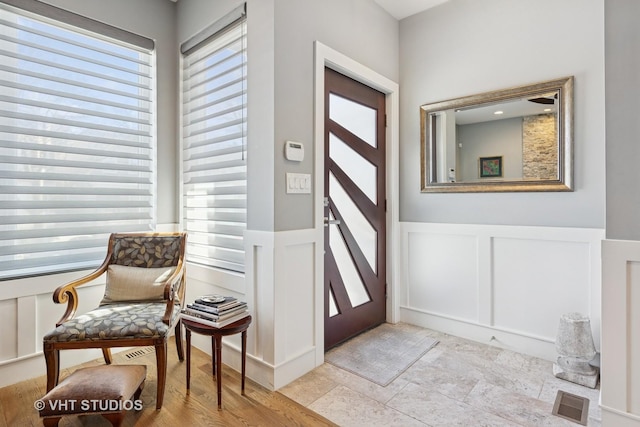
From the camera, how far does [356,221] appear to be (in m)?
2.87

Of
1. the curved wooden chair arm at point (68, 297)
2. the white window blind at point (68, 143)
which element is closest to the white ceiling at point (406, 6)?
the white window blind at point (68, 143)

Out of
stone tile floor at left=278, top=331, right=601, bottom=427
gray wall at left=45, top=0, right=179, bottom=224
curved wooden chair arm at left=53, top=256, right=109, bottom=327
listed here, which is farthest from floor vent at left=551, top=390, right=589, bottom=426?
gray wall at left=45, top=0, right=179, bottom=224

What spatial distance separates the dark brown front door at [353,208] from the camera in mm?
2590

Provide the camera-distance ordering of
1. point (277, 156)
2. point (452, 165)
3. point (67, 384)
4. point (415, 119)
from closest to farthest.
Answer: point (67, 384), point (277, 156), point (452, 165), point (415, 119)

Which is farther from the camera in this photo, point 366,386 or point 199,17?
point 199,17

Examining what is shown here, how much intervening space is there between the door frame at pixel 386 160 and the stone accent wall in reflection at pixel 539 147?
3.43ft

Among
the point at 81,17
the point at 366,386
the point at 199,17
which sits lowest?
the point at 366,386

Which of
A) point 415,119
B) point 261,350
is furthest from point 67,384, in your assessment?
point 415,119

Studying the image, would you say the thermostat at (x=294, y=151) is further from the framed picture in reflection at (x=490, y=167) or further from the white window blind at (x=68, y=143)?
the framed picture in reflection at (x=490, y=167)

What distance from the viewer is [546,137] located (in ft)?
7.91

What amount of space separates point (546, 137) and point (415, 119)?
1047 millimetres

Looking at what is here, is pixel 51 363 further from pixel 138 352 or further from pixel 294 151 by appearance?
pixel 294 151

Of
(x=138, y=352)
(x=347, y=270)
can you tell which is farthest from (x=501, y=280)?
(x=138, y=352)

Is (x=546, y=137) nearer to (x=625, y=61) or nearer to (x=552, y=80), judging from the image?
(x=552, y=80)
